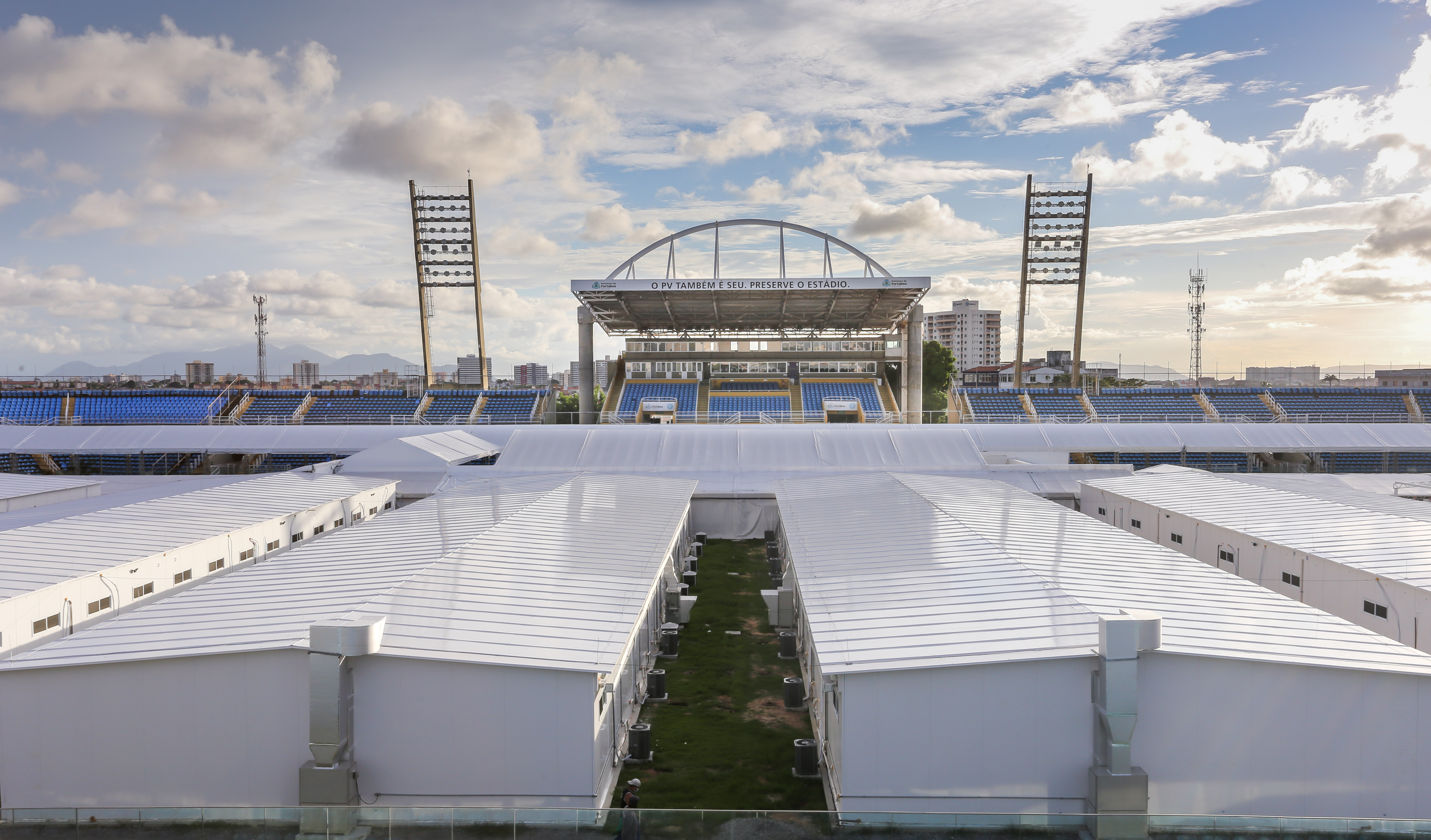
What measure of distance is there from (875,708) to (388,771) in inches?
231

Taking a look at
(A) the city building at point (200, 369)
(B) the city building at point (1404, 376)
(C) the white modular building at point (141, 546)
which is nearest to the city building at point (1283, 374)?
(B) the city building at point (1404, 376)

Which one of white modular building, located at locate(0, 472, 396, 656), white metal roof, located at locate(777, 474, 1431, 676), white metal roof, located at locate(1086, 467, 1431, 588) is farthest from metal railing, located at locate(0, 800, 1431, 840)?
white metal roof, located at locate(1086, 467, 1431, 588)

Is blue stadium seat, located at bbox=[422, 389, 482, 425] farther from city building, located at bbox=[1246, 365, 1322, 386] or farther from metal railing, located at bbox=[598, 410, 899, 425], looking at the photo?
city building, located at bbox=[1246, 365, 1322, 386]

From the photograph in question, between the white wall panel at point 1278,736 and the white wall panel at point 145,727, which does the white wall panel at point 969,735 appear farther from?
the white wall panel at point 145,727

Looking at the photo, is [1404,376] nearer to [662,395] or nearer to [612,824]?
[662,395]

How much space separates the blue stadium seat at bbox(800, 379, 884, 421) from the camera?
52.4 m

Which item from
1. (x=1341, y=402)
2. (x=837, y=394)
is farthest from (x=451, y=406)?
(x=1341, y=402)

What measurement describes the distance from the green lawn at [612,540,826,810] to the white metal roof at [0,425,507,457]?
68.1ft

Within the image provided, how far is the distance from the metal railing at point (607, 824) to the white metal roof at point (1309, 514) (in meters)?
8.57

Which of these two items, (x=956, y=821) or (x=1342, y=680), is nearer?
(x=956, y=821)

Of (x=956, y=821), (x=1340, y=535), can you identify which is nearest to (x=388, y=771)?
(x=956, y=821)

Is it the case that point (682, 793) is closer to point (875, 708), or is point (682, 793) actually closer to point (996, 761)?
point (875, 708)

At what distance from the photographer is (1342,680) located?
9477mm

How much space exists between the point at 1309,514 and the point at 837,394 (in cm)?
3557
